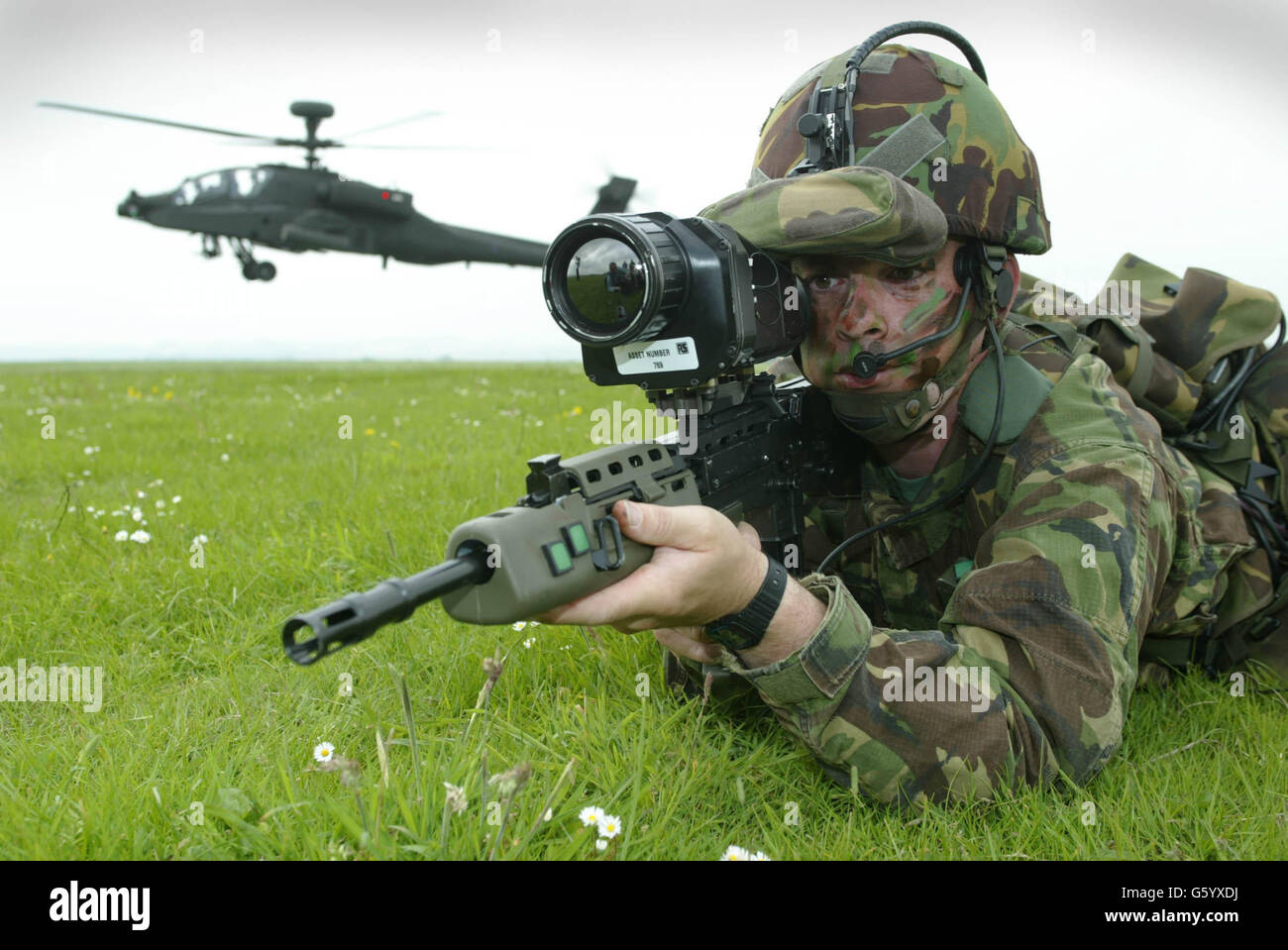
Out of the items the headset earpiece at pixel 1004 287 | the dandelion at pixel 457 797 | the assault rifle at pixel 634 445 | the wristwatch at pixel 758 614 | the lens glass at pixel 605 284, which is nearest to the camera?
the assault rifle at pixel 634 445

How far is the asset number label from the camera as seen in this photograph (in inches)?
85.4

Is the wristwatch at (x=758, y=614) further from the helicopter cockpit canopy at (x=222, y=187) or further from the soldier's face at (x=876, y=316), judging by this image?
the helicopter cockpit canopy at (x=222, y=187)

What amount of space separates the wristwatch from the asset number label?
0.53 meters

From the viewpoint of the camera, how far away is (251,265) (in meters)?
25.7

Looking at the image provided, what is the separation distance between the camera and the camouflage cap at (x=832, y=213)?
2.29 meters

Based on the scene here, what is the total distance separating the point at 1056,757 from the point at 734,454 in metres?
1.12

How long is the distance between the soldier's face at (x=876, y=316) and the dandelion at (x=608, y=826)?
1440mm

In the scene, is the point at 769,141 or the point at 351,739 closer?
the point at 351,739

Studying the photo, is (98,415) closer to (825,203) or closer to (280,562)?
(280,562)

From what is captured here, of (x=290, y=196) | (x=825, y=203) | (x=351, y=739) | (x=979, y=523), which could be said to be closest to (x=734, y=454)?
(x=825, y=203)

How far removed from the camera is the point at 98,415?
10.6m

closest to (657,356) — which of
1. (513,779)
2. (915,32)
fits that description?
(513,779)

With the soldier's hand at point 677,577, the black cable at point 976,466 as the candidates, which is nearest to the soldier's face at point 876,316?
the black cable at point 976,466

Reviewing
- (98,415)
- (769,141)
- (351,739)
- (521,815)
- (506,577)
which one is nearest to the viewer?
(506,577)
